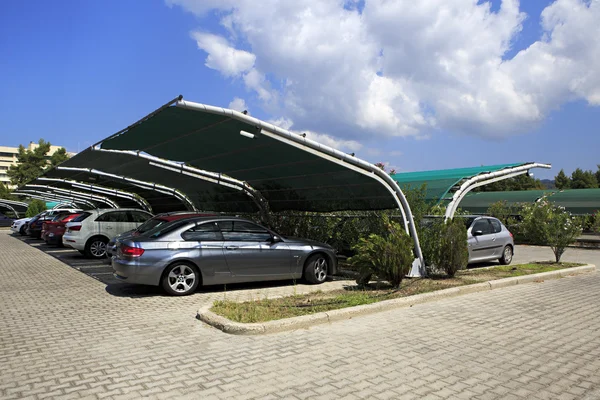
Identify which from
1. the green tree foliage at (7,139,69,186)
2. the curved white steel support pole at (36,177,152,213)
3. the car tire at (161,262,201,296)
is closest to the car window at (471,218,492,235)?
the car tire at (161,262,201,296)

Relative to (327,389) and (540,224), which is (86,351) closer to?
(327,389)

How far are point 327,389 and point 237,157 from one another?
8793 mm

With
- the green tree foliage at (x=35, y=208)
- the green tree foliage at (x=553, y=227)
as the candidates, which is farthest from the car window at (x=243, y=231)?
the green tree foliage at (x=35, y=208)

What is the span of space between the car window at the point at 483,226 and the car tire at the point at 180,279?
327 inches

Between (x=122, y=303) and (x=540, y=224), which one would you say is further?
(x=540, y=224)

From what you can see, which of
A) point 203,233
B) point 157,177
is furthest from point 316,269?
point 157,177

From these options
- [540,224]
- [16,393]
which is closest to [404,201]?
[540,224]

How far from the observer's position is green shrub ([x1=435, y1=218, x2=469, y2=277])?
1027cm

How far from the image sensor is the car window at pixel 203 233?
29.3ft

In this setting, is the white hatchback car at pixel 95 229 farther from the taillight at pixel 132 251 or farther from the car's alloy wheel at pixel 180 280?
the car's alloy wheel at pixel 180 280

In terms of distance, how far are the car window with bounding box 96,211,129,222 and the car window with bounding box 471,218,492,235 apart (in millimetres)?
11495

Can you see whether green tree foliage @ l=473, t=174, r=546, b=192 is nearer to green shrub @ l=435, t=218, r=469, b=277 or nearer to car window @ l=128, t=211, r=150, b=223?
car window @ l=128, t=211, r=150, b=223

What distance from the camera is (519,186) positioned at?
56094 mm

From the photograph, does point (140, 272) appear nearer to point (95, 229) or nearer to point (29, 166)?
point (95, 229)
